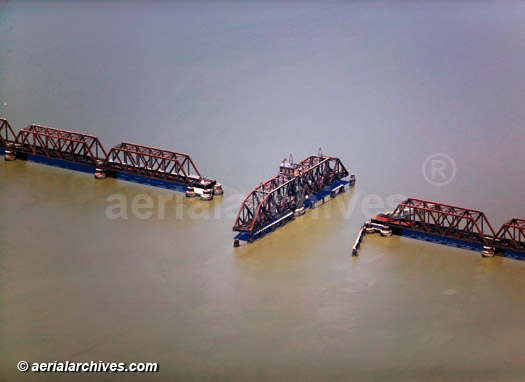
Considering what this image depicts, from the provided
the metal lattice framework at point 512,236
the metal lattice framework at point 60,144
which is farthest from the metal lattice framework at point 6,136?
the metal lattice framework at point 512,236

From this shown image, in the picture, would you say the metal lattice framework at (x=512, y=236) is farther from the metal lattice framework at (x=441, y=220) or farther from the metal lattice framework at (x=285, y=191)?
the metal lattice framework at (x=285, y=191)

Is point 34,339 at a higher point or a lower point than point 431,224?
lower

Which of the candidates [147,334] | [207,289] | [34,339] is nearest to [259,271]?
[207,289]

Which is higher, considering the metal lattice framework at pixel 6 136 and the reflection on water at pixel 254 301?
the metal lattice framework at pixel 6 136

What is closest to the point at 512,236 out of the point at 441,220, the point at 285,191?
the point at 441,220

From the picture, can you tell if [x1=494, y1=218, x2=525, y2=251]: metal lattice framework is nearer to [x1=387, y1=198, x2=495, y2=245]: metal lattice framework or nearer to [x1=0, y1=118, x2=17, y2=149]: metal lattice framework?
[x1=387, y1=198, x2=495, y2=245]: metal lattice framework

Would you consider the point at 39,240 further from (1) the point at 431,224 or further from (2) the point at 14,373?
(1) the point at 431,224
